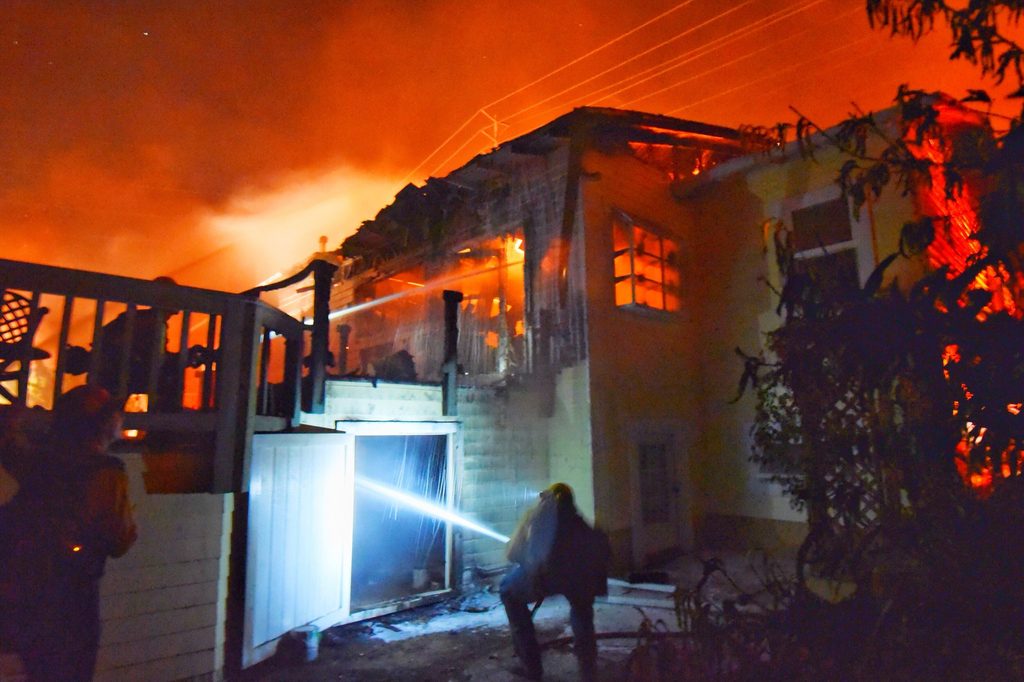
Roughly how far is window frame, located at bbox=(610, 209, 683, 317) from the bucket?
601cm

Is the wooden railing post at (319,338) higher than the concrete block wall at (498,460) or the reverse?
higher

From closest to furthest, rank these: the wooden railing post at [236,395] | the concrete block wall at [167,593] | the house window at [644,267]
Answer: the concrete block wall at [167,593] < the wooden railing post at [236,395] < the house window at [644,267]

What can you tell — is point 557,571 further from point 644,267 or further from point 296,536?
point 644,267

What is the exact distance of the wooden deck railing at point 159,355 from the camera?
3.79 m

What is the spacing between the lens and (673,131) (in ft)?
33.3

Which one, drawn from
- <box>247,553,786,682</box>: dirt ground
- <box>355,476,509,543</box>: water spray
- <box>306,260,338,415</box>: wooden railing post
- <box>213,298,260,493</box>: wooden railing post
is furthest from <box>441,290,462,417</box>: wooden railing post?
<box>213,298,260,493</box>: wooden railing post

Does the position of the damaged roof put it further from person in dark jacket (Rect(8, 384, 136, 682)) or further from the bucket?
person in dark jacket (Rect(8, 384, 136, 682))

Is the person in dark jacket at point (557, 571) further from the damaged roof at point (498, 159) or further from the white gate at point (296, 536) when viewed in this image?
the damaged roof at point (498, 159)

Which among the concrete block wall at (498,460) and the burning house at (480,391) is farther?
the concrete block wall at (498,460)

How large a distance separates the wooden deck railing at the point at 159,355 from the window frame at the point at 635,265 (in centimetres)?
552

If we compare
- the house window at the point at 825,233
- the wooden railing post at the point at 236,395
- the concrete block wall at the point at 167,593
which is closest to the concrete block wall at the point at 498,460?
the concrete block wall at the point at 167,593

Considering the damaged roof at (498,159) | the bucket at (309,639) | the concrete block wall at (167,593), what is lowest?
the bucket at (309,639)

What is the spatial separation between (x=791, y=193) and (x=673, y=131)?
2.27 metres

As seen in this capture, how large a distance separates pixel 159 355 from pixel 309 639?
10.1 feet
